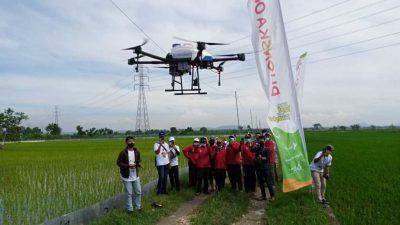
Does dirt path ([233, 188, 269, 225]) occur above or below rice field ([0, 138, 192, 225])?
below

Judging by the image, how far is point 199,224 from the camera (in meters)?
8.85

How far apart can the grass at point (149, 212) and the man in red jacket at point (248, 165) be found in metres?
1.77

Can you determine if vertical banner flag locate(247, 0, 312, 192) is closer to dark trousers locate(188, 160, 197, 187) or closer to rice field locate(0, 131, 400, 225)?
rice field locate(0, 131, 400, 225)

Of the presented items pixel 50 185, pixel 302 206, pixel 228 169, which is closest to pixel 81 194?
pixel 50 185

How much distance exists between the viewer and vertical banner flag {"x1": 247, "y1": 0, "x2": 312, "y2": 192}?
28.0 feet

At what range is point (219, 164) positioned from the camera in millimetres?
12703

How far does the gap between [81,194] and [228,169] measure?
179 inches

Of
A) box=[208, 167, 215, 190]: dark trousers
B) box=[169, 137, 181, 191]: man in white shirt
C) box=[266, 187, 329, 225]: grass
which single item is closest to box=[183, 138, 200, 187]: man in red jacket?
box=[169, 137, 181, 191]: man in white shirt

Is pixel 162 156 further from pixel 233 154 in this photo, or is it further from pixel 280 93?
pixel 280 93

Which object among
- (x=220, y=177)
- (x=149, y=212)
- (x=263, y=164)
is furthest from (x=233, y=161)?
(x=149, y=212)

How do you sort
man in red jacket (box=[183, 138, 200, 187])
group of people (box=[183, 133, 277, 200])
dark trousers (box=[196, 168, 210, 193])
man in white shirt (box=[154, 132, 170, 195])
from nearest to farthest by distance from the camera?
man in white shirt (box=[154, 132, 170, 195]) → group of people (box=[183, 133, 277, 200]) → dark trousers (box=[196, 168, 210, 193]) → man in red jacket (box=[183, 138, 200, 187])

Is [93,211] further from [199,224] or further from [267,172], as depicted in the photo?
[267,172]

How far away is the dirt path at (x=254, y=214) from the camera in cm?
944

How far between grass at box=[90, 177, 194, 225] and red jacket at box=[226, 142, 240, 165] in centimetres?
157
